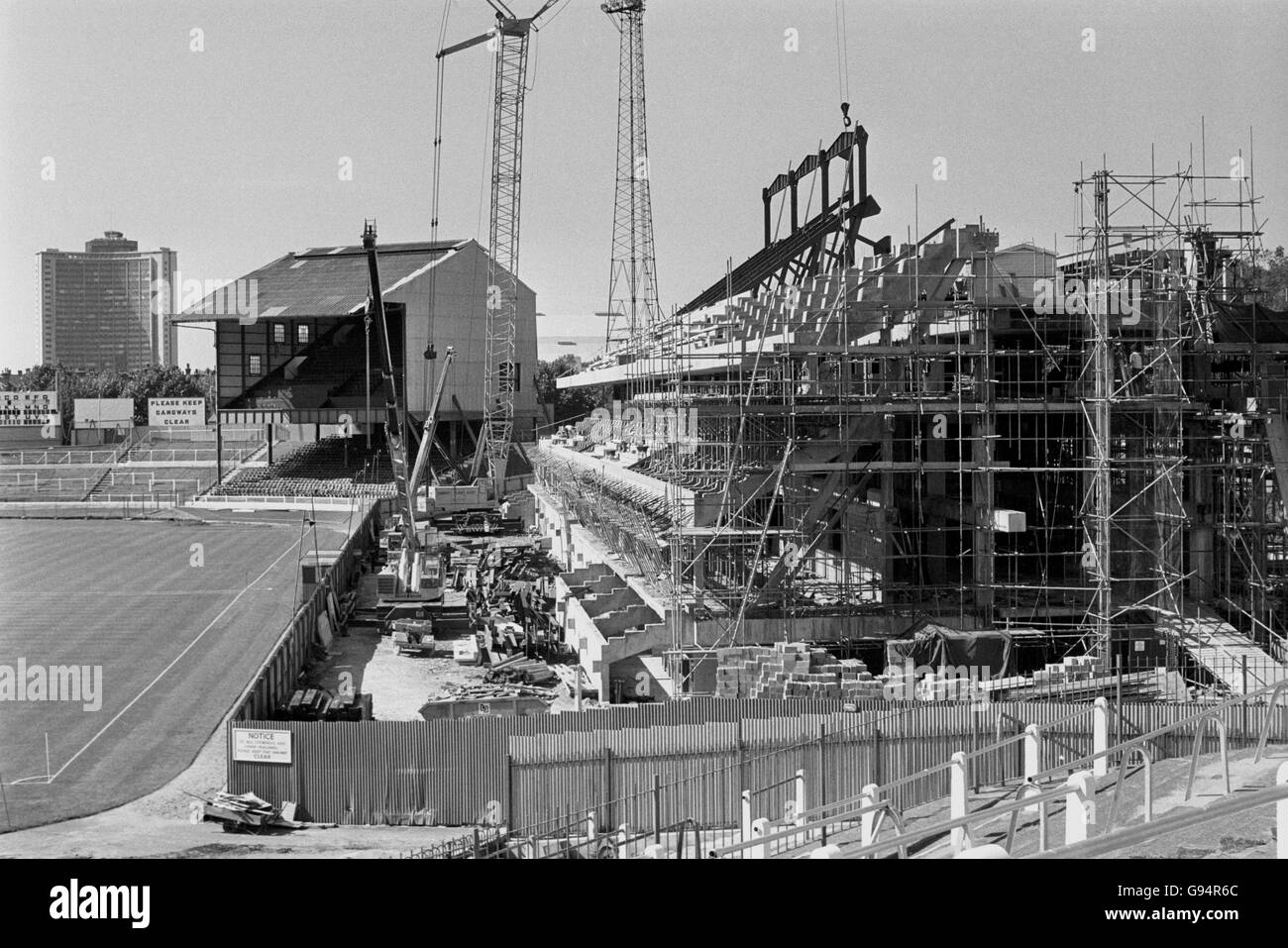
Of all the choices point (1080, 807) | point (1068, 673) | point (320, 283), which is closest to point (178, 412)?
point (320, 283)

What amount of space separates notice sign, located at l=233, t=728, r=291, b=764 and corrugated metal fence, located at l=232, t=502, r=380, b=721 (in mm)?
1179

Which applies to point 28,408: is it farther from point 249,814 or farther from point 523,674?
point 249,814

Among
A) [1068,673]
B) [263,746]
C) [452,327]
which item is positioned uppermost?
[452,327]

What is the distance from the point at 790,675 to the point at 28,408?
3950 inches

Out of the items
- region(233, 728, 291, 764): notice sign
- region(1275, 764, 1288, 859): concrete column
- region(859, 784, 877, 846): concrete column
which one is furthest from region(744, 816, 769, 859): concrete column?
region(233, 728, 291, 764): notice sign

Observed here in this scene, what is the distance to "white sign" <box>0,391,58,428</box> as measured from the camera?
348 ft

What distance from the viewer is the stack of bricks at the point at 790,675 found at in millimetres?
22453

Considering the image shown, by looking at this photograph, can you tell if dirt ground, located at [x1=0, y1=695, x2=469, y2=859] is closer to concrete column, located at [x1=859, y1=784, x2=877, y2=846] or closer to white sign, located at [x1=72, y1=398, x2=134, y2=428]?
concrete column, located at [x1=859, y1=784, x2=877, y2=846]

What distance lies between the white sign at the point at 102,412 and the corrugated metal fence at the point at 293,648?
222 feet

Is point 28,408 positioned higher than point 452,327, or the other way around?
point 452,327

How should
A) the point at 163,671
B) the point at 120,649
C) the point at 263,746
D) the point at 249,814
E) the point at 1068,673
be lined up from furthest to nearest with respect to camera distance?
the point at 120,649
the point at 163,671
the point at 1068,673
the point at 263,746
the point at 249,814

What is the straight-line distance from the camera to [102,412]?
349ft
